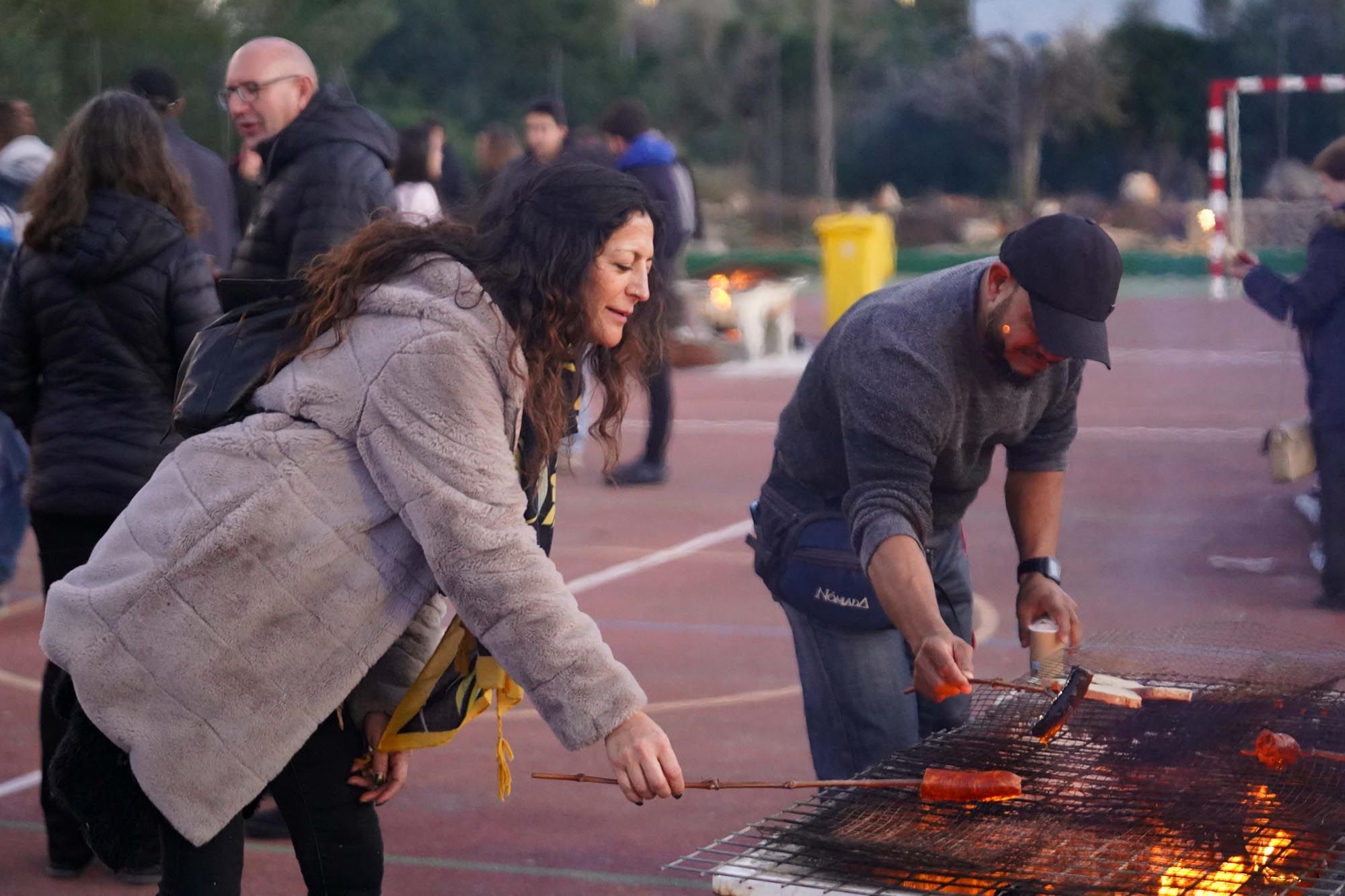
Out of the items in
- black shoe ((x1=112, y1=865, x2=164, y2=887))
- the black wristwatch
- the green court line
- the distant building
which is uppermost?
the distant building

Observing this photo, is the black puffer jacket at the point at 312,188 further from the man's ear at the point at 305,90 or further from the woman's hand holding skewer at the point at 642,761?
the woman's hand holding skewer at the point at 642,761

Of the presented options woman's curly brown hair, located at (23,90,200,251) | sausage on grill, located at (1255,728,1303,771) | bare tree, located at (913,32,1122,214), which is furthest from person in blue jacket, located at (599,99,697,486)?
bare tree, located at (913,32,1122,214)

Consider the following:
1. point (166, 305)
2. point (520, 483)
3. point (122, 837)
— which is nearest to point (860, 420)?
point (520, 483)

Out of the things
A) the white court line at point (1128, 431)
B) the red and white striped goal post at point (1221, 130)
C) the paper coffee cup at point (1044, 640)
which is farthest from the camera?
the red and white striped goal post at point (1221, 130)

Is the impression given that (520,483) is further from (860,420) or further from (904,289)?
(904,289)

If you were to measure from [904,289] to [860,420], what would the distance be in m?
0.35

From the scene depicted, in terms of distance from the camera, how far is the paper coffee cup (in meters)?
3.67

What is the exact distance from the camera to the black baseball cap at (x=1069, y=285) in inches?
118

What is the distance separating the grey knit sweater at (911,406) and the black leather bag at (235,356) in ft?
3.67

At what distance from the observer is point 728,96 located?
34.6m

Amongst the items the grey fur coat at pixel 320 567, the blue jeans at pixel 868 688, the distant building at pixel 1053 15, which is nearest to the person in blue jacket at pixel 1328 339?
the blue jeans at pixel 868 688

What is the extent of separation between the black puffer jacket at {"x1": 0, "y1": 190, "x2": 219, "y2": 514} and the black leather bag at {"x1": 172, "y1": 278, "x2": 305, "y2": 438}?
58.2 inches

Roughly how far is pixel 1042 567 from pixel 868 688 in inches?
20.2

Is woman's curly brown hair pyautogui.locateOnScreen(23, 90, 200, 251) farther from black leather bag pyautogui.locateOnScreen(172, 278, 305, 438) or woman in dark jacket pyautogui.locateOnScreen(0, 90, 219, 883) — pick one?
black leather bag pyautogui.locateOnScreen(172, 278, 305, 438)
